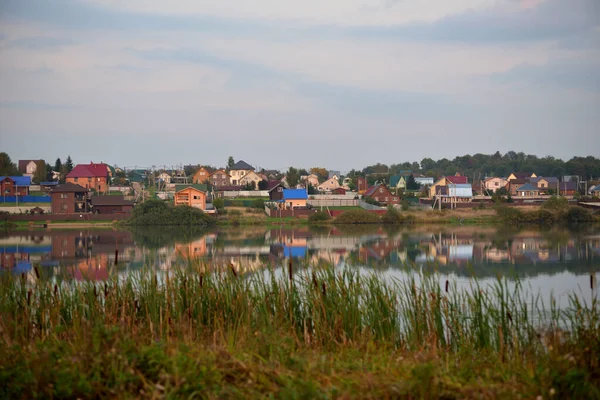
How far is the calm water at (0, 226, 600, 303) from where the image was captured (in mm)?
→ 13001

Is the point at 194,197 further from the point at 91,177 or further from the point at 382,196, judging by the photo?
the point at 382,196

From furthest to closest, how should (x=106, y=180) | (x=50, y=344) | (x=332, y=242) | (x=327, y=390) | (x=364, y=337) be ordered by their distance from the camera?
(x=106, y=180) < (x=332, y=242) < (x=364, y=337) < (x=50, y=344) < (x=327, y=390)

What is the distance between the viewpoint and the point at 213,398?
3766 mm

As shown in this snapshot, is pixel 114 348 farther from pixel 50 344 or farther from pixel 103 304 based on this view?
pixel 103 304

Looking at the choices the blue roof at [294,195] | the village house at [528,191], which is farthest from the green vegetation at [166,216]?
the village house at [528,191]

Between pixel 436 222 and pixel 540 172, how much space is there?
3789 cm

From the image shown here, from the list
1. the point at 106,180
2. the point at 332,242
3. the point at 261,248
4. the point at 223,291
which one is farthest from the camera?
the point at 106,180

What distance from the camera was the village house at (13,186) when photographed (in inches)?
1442

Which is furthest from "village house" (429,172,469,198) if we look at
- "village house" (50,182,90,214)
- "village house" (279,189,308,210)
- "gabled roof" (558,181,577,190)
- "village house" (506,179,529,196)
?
"village house" (50,182,90,214)

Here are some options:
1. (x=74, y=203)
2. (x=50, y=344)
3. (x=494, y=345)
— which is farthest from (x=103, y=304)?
(x=74, y=203)

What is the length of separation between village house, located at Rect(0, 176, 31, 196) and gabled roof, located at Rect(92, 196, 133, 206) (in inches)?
237

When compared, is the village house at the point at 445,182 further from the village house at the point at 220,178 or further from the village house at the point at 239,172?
the village house at the point at 220,178

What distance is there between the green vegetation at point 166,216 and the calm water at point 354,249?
2750mm

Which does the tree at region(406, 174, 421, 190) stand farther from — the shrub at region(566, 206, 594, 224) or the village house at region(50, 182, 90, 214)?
the village house at region(50, 182, 90, 214)
